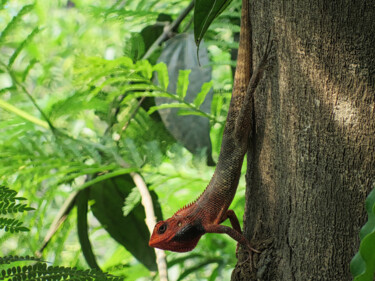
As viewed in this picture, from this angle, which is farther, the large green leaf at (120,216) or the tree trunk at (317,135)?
the large green leaf at (120,216)

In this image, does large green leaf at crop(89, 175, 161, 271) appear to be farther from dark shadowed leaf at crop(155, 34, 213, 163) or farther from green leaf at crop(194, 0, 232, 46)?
green leaf at crop(194, 0, 232, 46)

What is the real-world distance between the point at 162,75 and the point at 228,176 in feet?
1.95

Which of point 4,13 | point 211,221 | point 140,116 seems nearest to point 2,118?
point 4,13

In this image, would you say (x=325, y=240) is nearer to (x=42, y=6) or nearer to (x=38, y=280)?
(x=38, y=280)

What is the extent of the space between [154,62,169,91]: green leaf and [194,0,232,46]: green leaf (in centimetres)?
54

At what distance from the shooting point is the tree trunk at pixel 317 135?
2.22 feet

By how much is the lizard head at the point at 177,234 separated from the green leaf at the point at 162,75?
→ 1.72 ft

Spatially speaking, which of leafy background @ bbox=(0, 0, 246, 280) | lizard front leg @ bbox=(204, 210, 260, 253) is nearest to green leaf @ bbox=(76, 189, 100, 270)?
leafy background @ bbox=(0, 0, 246, 280)

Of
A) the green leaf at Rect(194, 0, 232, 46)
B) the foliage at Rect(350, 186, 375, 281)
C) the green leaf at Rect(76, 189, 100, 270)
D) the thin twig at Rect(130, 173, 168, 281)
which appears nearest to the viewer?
the foliage at Rect(350, 186, 375, 281)

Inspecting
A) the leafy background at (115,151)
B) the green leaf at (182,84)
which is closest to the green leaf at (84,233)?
the leafy background at (115,151)

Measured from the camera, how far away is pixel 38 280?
0.90m

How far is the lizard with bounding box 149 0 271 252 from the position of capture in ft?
2.89

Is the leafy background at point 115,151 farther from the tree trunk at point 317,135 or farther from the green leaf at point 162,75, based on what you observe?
the tree trunk at point 317,135

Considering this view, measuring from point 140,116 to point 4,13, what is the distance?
669mm
